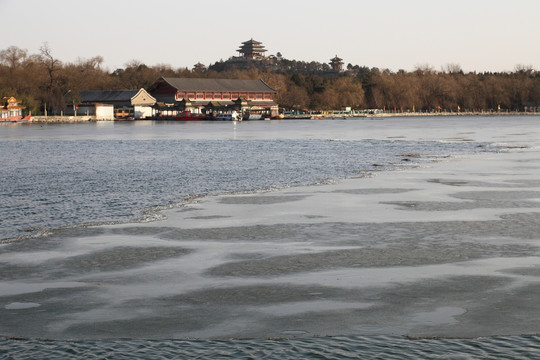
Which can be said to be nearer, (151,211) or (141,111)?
(151,211)

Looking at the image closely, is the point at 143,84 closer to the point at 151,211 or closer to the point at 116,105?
the point at 116,105

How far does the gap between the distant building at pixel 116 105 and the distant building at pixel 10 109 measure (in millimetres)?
16041

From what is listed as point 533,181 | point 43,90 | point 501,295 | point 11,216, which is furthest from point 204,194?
point 43,90

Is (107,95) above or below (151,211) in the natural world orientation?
above

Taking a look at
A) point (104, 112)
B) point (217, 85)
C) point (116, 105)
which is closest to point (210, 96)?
point (217, 85)

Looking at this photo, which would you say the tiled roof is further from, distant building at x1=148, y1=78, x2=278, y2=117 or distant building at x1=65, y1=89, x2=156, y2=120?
distant building at x1=148, y1=78, x2=278, y2=117

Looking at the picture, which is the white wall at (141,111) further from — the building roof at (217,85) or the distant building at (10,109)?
the distant building at (10,109)

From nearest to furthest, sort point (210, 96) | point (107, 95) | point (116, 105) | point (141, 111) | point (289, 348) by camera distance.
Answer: point (289, 348), point (116, 105), point (141, 111), point (107, 95), point (210, 96)

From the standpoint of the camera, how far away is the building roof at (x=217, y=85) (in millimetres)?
149500

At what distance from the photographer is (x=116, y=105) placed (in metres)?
150

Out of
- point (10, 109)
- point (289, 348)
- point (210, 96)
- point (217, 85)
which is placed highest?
point (217, 85)

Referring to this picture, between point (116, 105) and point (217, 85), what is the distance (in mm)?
21297

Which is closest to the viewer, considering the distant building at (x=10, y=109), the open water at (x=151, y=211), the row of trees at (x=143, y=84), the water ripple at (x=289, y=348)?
the water ripple at (x=289, y=348)

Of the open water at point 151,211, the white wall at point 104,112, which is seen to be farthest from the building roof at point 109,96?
the open water at point 151,211
